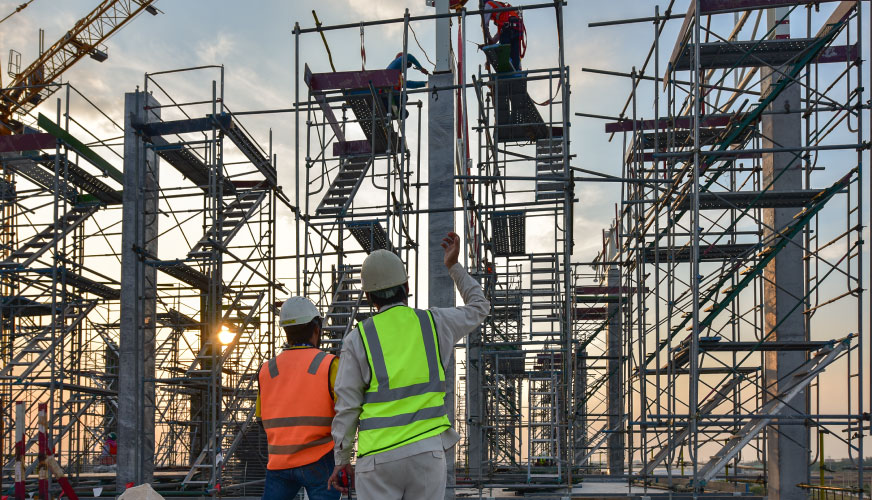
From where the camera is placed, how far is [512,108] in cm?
1717

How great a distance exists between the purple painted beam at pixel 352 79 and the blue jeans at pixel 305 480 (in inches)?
407

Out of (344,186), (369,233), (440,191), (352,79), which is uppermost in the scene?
(352,79)

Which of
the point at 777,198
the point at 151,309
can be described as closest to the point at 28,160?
the point at 151,309

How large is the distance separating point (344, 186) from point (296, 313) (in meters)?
11.0

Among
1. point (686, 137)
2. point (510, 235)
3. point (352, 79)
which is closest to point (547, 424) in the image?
point (352, 79)

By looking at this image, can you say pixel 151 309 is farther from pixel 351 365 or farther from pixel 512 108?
pixel 351 365

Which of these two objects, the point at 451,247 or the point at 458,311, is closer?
the point at 458,311

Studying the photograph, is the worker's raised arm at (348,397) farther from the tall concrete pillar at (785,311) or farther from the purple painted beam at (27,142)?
the purple painted beam at (27,142)

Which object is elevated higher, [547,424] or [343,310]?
[343,310]

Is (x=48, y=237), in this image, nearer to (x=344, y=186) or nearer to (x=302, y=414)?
(x=344, y=186)

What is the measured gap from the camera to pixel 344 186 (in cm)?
1628

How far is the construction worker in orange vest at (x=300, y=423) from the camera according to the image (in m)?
5.19

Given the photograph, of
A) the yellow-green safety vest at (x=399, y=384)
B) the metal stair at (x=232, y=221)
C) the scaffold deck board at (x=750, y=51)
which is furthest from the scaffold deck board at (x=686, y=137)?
the yellow-green safety vest at (x=399, y=384)

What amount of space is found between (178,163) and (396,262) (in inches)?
597
